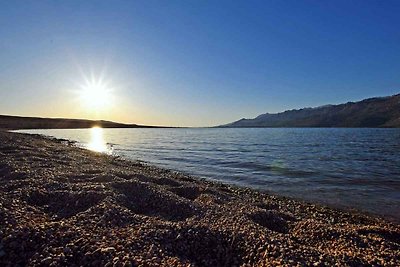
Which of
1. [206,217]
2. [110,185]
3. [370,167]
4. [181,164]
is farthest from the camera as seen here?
Result: [181,164]

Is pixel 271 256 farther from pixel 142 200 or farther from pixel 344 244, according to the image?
pixel 142 200

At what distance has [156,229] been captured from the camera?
7465mm

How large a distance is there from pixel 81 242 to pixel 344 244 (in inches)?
270

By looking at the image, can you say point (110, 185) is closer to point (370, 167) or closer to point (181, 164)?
point (181, 164)

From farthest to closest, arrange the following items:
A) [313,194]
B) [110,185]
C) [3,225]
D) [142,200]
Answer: [313,194]
[110,185]
[142,200]
[3,225]

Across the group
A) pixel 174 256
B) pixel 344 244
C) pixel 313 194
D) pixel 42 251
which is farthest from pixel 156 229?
pixel 313 194

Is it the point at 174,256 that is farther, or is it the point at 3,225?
the point at 3,225

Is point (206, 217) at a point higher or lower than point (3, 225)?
lower

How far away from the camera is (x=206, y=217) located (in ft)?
29.7

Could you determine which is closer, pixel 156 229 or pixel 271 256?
pixel 271 256

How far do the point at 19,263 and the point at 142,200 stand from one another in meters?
5.49

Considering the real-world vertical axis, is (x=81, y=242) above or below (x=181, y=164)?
above

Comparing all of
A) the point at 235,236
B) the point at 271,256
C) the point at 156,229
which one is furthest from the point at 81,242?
the point at 271,256

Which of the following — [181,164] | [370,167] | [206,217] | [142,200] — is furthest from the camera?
[181,164]
